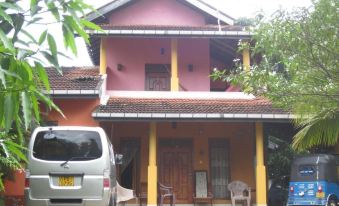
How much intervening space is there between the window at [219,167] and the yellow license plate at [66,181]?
8567mm

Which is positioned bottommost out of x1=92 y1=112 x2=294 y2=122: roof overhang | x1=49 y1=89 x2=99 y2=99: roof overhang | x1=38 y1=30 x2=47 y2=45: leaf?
x1=38 y1=30 x2=47 y2=45: leaf

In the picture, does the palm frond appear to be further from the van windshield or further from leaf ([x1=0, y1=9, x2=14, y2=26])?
leaf ([x1=0, y1=9, x2=14, y2=26])

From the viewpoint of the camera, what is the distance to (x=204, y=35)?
16000 mm

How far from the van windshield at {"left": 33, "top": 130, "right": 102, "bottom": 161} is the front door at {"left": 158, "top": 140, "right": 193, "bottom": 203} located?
7850 millimetres

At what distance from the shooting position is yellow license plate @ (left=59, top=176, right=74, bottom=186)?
846 cm

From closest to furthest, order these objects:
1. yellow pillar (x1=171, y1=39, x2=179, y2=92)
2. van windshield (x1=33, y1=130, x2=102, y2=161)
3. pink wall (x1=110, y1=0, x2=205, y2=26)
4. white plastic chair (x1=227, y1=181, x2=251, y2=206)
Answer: van windshield (x1=33, y1=130, x2=102, y2=161) < white plastic chair (x1=227, y1=181, x2=251, y2=206) < yellow pillar (x1=171, y1=39, x2=179, y2=92) < pink wall (x1=110, y1=0, x2=205, y2=26)

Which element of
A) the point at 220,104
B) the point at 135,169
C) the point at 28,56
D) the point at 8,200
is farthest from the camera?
the point at 135,169

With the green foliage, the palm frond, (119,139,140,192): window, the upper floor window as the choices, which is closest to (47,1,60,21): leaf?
the palm frond

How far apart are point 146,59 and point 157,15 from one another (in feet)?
6.01

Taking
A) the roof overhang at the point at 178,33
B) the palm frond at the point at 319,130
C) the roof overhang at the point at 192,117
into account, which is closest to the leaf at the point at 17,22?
the palm frond at the point at 319,130

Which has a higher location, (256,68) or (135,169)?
(256,68)

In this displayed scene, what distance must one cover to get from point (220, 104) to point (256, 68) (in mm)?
6301

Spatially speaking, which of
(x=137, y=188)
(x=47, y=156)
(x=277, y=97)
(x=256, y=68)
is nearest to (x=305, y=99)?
(x=277, y=97)

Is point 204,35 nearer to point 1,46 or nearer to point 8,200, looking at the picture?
point 8,200
